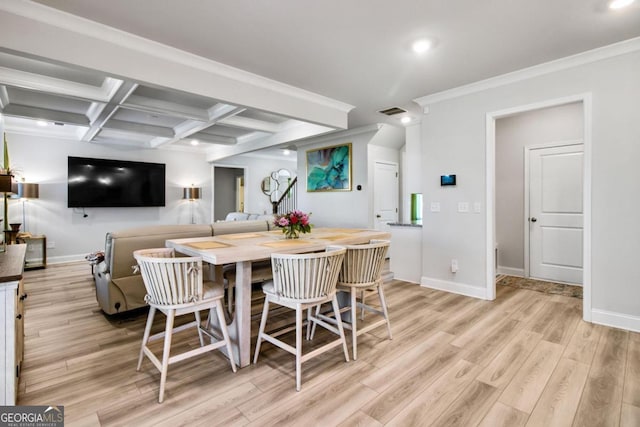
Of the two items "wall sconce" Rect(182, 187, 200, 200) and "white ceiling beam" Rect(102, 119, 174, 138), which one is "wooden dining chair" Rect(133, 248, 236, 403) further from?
"wall sconce" Rect(182, 187, 200, 200)

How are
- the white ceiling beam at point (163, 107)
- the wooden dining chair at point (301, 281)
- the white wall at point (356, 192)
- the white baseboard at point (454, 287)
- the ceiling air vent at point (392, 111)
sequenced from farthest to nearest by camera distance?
the white wall at point (356, 192)
the ceiling air vent at point (392, 111)
the white ceiling beam at point (163, 107)
the white baseboard at point (454, 287)
the wooden dining chair at point (301, 281)

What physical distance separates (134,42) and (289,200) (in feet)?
16.6

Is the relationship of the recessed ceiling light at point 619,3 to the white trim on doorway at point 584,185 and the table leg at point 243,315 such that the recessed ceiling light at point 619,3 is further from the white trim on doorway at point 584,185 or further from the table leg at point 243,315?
the table leg at point 243,315

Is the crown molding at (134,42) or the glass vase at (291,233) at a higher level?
the crown molding at (134,42)

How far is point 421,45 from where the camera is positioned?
2.73 metres

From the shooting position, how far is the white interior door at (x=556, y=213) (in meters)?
4.15

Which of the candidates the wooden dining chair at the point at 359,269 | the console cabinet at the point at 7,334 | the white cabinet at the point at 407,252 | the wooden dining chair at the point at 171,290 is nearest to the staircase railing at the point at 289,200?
the white cabinet at the point at 407,252

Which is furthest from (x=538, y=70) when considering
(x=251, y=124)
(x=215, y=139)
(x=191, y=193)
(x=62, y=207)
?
(x=62, y=207)

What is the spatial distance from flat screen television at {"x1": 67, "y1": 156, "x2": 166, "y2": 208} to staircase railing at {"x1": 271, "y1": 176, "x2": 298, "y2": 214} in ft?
8.70

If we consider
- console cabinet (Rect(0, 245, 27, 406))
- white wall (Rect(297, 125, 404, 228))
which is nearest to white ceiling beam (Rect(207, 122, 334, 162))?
white wall (Rect(297, 125, 404, 228))

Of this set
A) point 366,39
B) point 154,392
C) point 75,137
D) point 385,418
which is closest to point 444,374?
point 385,418

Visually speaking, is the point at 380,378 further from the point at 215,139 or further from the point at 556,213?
the point at 215,139

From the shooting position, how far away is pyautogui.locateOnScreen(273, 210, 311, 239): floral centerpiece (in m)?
2.73

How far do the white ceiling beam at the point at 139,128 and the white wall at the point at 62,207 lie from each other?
1.57 metres
